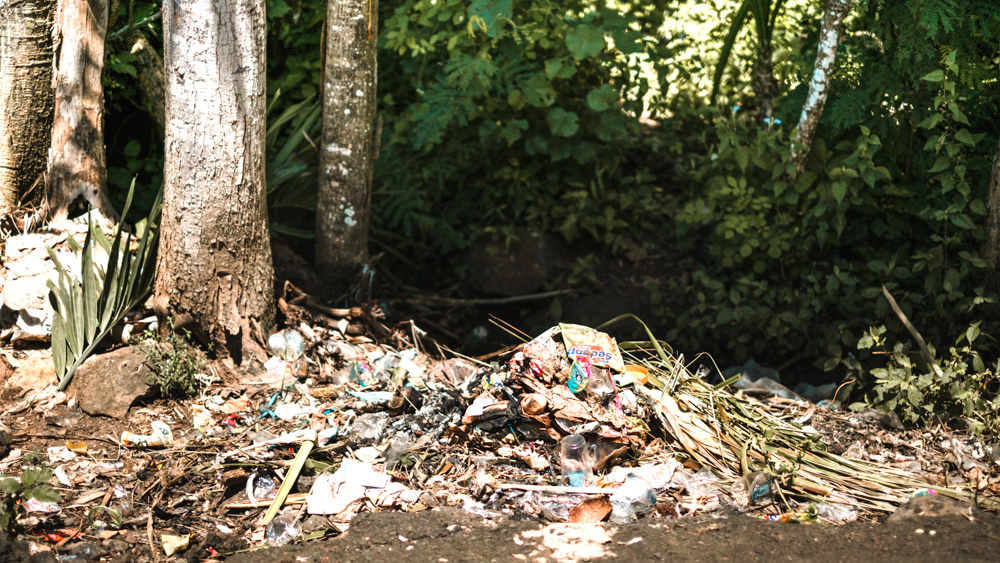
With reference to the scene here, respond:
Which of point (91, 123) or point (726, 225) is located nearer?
point (91, 123)

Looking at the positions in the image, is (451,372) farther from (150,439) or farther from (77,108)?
(77,108)

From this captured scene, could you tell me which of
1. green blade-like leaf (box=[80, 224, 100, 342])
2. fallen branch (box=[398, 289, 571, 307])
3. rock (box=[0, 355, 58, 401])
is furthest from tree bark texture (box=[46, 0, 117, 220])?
fallen branch (box=[398, 289, 571, 307])

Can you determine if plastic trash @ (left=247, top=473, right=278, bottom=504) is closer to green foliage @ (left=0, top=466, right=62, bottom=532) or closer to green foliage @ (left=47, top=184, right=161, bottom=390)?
green foliage @ (left=0, top=466, right=62, bottom=532)

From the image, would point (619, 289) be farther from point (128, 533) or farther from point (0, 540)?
point (0, 540)

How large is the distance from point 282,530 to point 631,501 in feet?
3.98

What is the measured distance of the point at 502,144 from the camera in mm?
5117

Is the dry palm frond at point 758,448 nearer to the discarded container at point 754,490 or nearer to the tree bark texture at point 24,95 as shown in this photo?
the discarded container at point 754,490

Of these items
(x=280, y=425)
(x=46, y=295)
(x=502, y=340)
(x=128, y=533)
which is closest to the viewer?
(x=128, y=533)

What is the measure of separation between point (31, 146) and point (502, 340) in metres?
2.70

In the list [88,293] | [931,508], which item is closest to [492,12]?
[88,293]

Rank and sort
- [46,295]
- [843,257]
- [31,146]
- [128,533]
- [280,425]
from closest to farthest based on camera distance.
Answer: [128,533]
[280,425]
[46,295]
[31,146]
[843,257]

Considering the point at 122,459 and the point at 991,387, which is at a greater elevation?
the point at 991,387

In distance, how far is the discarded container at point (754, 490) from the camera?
2.86 meters

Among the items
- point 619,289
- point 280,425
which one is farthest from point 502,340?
point 280,425
